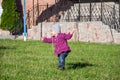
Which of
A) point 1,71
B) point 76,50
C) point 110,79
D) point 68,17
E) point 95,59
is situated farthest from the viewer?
point 68,17

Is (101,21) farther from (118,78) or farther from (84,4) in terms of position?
(118,78)

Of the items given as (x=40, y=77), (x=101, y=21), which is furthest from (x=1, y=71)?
(x=101, y=21)

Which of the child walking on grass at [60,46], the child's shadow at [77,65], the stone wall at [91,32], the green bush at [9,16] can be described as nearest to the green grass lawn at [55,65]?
the child's shadow at [77,65]

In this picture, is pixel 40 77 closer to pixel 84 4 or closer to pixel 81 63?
pixel 81 63

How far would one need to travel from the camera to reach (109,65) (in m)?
12.1

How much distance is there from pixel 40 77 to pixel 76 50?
6.73 metres

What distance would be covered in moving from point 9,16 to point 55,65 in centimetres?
1281

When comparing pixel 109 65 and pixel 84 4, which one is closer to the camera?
pixel 109 65

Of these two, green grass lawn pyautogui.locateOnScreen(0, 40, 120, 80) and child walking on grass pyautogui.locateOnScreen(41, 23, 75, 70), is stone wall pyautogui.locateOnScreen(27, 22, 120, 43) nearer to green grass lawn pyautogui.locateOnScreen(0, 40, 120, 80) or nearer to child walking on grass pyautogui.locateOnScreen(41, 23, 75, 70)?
green grass lawn pyautogui.locateOnScreen(0, 40, 120, 80)

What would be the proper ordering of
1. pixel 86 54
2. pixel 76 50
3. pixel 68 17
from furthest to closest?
pixel 68 17 → pixel 76 50 → pixel 86 54

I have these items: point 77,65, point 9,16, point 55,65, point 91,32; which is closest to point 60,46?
point 55,65

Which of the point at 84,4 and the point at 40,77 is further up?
the point at 84,4

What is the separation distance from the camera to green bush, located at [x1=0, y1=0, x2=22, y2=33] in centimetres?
2422

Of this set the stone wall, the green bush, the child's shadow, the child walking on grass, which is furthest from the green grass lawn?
the green bush
